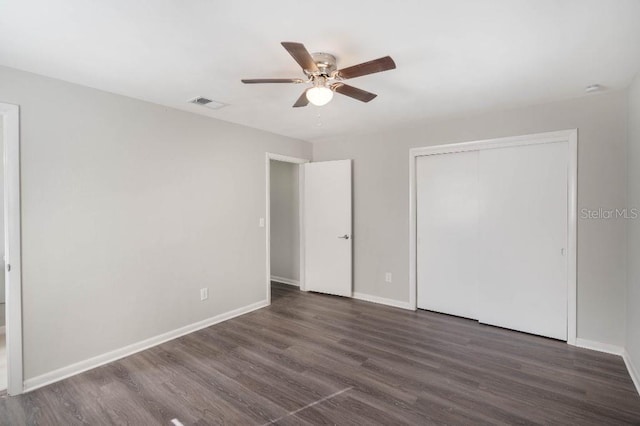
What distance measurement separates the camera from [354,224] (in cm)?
461

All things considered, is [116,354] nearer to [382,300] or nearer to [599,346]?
[382,300]

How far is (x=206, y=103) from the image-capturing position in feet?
10.3

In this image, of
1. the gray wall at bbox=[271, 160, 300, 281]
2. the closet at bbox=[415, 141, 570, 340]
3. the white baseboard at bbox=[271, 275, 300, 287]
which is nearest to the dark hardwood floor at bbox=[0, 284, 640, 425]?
the closet at bbox=[415, 141, 570, 340]

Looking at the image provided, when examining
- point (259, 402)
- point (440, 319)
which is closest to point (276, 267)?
point (440, 319)

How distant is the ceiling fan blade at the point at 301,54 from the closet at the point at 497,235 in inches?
99.1

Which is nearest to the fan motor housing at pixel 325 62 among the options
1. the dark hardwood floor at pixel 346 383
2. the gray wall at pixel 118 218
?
the gray wall at pixel 118 218

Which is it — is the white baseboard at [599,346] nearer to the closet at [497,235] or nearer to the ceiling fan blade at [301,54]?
the closet at [497,235]

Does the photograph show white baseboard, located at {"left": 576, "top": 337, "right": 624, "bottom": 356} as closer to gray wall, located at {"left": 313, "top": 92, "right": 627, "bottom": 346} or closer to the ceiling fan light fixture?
gray wall, located at {"left": 313, "top": 92, "right": 627, "bottom": 346}

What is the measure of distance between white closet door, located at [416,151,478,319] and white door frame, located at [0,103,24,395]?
12.9ft

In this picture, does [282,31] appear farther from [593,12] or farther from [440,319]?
[440,319]

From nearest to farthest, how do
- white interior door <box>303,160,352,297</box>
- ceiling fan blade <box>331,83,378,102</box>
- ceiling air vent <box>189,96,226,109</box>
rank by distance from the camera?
ceiling fan blade <box>331,83,378,102</box> < ceiling air vent <box>189,96,226,109</box> < white interior door <box>303,160,352,297</box>

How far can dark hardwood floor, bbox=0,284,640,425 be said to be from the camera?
2068mm

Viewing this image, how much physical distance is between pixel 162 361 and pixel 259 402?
1.12 m

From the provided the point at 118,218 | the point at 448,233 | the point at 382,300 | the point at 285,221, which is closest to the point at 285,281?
the point at 285,221
